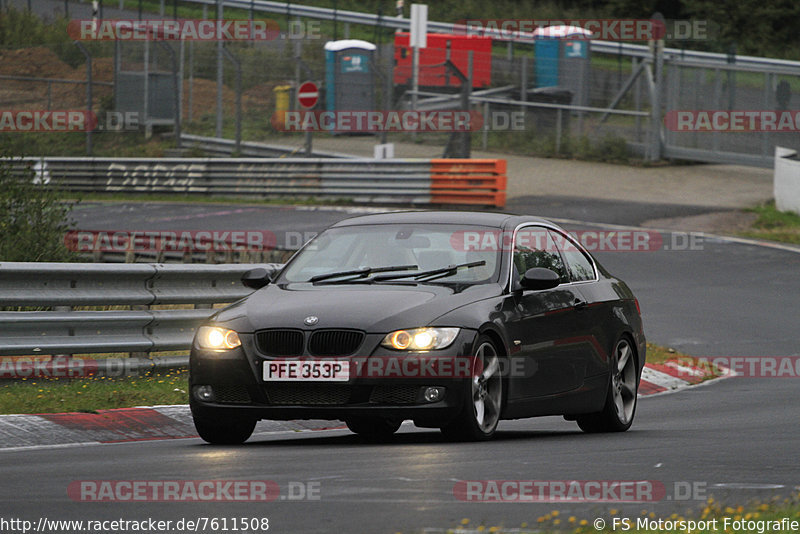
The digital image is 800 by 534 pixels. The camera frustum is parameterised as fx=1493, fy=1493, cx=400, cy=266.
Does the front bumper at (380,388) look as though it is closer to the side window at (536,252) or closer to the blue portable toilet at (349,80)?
the side window at (536,252)

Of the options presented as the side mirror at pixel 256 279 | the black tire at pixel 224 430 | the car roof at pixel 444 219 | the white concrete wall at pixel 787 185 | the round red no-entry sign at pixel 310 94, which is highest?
the car roof at pixel 444 219

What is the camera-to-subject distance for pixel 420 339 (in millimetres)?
8406

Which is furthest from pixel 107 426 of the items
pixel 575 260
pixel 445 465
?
pixel 575 260

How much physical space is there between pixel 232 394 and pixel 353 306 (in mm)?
885

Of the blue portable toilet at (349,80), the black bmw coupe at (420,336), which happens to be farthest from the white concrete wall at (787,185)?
the black bmw coupe at (420,336)

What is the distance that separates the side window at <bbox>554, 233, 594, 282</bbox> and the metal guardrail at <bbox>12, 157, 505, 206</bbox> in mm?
18619

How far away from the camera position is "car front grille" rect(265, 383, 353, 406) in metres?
8.41

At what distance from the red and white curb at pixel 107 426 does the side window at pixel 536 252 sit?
6.43 feet

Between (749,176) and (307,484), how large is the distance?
29.7 meters

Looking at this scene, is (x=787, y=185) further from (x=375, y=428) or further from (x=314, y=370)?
(x=314, y=370)

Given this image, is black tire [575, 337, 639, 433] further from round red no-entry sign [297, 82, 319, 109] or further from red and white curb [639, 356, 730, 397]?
round red no-entry sign [297, 82, 319, 109]

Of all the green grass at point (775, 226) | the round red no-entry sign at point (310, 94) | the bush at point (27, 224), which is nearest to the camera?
the bush at point (27, 224)

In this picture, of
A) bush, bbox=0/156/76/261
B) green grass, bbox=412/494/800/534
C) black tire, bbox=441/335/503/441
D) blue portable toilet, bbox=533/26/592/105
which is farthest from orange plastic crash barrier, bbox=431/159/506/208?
Answer: green grass, bbox=412/494/800/534

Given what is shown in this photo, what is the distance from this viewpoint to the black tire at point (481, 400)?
852 cm
